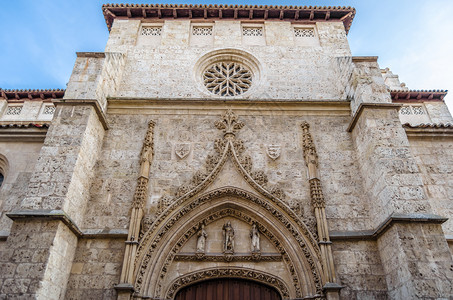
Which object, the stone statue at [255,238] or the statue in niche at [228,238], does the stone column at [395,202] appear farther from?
the statue in niche at [228,238]

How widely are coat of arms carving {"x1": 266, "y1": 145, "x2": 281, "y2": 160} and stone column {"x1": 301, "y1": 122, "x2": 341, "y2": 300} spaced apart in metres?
0.63

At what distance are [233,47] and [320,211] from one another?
20.4 feet

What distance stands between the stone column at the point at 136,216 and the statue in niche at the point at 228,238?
71.1 inches

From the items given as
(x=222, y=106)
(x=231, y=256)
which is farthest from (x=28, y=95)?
(x=231, y=256)

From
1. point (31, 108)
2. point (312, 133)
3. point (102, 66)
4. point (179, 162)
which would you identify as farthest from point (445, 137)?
point (31, 108)

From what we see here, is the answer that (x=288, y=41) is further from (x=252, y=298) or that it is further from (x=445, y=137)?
(x=252, y=298)

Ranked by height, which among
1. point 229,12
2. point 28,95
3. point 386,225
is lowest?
point 386,225

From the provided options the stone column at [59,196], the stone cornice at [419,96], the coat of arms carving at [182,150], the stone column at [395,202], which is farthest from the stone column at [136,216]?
the stone cornice at [419,96]

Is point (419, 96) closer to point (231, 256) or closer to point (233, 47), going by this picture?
point (233, 47)

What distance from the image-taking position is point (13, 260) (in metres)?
5.75

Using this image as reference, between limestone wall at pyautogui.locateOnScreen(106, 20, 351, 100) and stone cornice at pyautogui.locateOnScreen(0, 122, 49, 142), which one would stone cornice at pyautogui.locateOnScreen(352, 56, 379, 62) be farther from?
stone cornice at pyautogui.locateOnScreen(0, 122, 49, 142)

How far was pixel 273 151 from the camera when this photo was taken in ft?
27.0

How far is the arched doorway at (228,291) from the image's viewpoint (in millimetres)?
6816

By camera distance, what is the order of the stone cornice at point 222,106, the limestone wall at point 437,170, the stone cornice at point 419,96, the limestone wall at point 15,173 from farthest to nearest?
the stone cornice at point 419,96
the stone cornice at point 222,106
the limestone wall at point 437,170
the limestone wall at point 15,173
